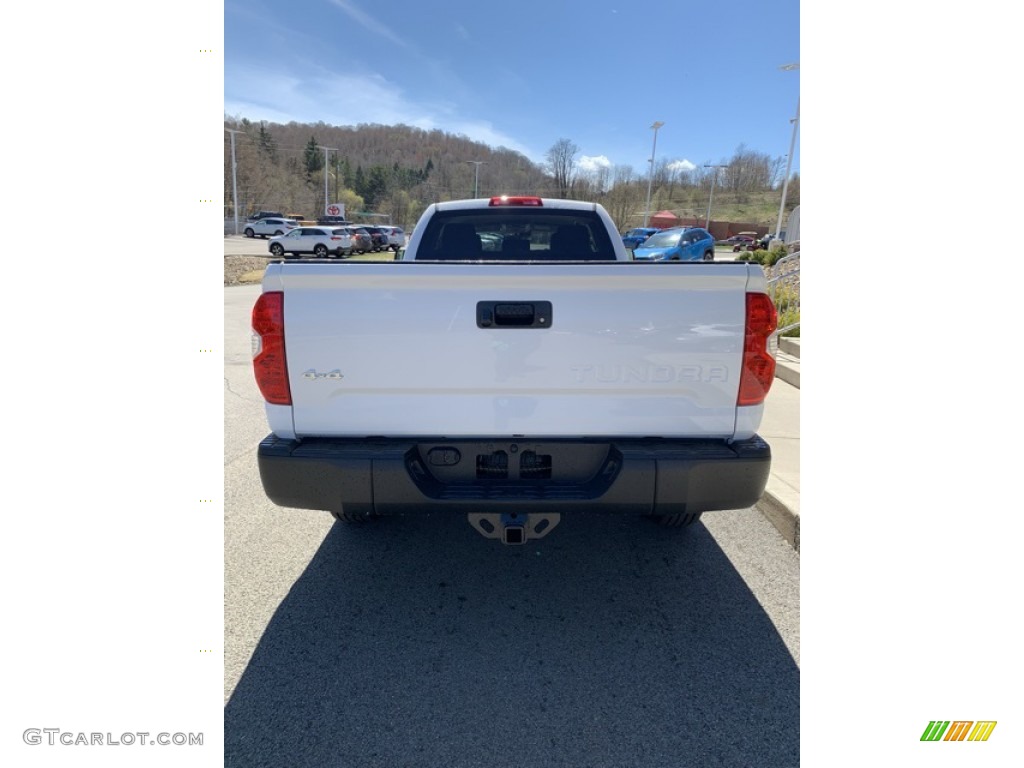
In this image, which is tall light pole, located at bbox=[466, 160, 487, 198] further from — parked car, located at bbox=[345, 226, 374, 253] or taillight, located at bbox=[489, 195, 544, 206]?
taillight, located at bbox=[489, 195, 544, 206]

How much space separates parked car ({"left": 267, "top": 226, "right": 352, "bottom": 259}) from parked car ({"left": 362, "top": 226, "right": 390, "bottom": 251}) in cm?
434

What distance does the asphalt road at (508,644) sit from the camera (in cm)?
201

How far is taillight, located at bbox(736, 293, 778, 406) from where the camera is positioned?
222 cm

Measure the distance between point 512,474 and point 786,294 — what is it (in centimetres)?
883

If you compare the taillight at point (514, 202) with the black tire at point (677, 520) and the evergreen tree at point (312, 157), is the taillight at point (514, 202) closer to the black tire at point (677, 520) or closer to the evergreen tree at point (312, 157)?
the black tire at point (677, 520)

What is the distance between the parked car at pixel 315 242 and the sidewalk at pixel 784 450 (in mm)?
29133

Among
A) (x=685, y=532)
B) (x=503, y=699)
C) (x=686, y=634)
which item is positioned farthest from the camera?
(x=685, y=532)

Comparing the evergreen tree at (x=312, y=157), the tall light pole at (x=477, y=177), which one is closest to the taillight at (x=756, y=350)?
the tall light pole at (x=477, y=177)

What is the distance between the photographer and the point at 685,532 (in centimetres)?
349

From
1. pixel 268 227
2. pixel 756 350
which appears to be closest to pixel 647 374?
pixel 756 350

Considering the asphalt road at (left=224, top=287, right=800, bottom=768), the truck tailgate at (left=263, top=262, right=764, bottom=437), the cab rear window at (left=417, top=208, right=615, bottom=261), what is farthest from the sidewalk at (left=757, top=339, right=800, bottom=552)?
the cab rear window at (left=417, top=208, right=615, bottom=261)

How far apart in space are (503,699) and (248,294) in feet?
51.3
